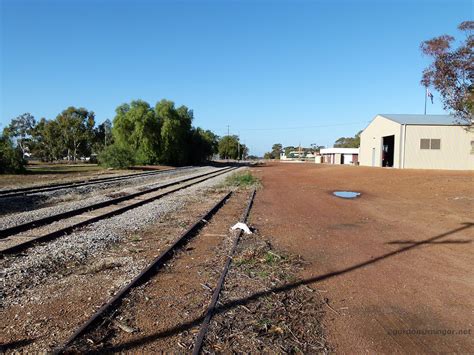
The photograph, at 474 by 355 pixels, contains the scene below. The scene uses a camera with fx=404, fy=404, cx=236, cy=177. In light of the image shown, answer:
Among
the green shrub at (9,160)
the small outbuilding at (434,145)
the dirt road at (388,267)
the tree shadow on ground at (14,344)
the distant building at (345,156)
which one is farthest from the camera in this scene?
the distant building at (345,156)

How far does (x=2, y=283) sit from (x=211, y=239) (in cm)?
496

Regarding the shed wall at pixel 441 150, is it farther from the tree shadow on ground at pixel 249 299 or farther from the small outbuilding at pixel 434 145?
the tree shadow on ground at pixel 249 299

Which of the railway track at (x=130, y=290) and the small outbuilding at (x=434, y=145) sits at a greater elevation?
the small outbuilding at (x=434, y=145)

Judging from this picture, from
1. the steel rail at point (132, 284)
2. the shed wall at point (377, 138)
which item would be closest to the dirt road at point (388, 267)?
the steel rail at point (132, 284)

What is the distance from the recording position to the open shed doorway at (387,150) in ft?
173

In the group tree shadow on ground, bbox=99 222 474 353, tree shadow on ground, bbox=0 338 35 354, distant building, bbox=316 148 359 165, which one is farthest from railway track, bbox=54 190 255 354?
distant building, bbox=316 148 359 165

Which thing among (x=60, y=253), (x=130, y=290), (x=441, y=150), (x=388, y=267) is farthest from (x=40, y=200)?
(x=441, y=150)

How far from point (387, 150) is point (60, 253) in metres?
51.7

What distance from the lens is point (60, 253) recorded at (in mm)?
8516

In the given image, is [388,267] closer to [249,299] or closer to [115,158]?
[249,299]

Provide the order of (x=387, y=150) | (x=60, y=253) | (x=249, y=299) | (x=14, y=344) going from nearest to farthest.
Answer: (x=14, y=344), (x=249, y=299), (x=60, y=253), (x=387, y=150)

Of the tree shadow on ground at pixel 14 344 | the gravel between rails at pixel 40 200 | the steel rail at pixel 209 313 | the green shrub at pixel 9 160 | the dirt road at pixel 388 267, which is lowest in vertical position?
the gravel between rails at pixel 40 200

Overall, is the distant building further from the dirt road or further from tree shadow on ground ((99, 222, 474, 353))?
tree shadow on ground ((99, 222, 474, 353))

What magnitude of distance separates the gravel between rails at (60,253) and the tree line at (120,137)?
119 ft
